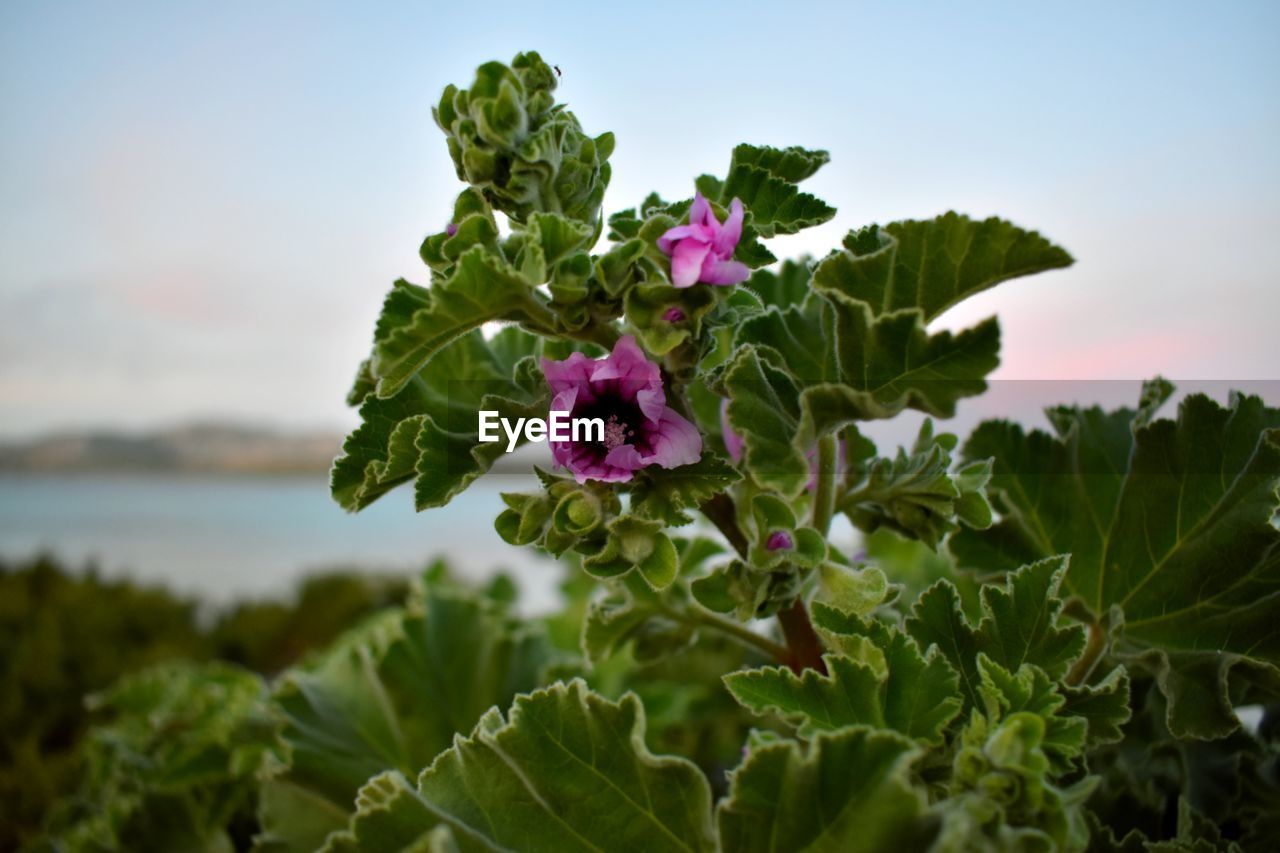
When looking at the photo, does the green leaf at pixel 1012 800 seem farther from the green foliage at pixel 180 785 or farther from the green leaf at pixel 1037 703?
the green foliage at pixel 180 785

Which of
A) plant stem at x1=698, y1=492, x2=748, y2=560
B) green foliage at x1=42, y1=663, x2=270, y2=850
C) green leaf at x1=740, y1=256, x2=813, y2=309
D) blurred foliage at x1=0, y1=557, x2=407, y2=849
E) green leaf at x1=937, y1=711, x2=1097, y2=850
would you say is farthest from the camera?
blurred foliage at x1=0, y1=557, x2=407, y2=849

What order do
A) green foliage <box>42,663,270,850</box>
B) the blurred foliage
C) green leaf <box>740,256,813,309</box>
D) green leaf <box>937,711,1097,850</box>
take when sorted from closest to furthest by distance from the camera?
green leaf <box>937,711,1097,850</box> → green leaf <box>740,256,813,309</box> → green foliage <box>42,663,270,850</box> → the blurred foliage

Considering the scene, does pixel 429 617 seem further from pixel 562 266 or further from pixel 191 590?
pixel 191 590

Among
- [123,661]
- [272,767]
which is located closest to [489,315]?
[272,767]

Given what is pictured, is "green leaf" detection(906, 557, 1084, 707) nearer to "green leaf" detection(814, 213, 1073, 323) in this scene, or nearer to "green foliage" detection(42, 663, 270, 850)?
"green leaf" detection(814, 213, 1073, 323)

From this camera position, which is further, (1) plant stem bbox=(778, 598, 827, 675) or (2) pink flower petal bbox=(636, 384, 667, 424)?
(1) plant stem bbox=(778, 598, 827, 675)

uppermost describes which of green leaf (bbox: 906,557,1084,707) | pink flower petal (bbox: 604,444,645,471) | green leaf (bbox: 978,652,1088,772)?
pink flower petal (bbox: 604,444,645,471)

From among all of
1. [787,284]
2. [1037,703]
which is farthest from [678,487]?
[787,284]

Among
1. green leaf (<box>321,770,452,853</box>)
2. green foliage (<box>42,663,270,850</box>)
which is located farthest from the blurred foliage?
green leaf (<box>321,770,452,853</box>)
